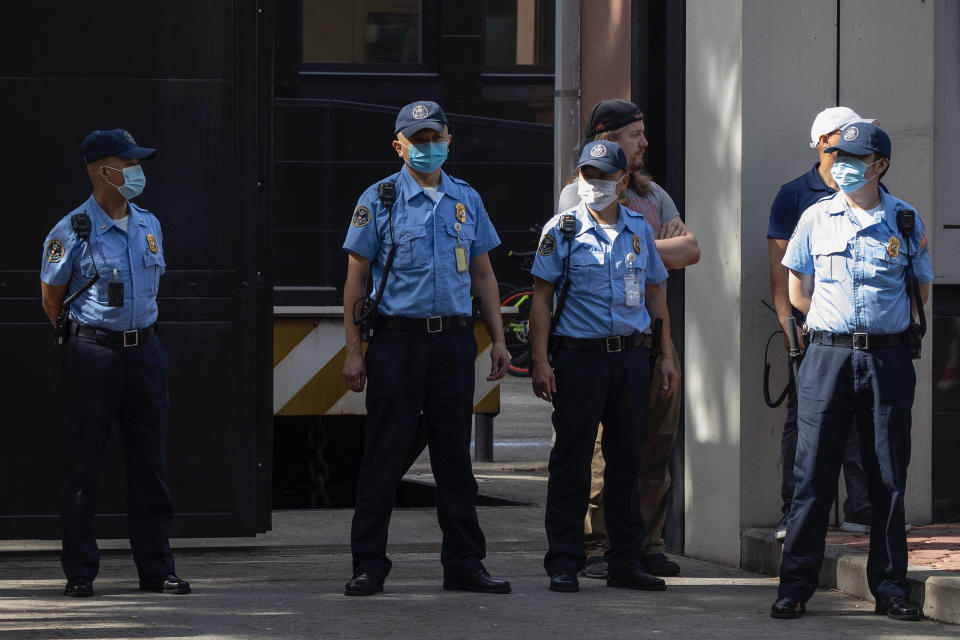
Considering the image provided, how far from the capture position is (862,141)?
661 cm

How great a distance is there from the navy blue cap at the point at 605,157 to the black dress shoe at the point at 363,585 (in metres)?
1.92

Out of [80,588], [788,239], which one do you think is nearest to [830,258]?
[788,239]

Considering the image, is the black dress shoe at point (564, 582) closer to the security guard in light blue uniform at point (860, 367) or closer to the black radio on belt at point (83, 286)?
the security guard in light blue uniform at point (860, 367)

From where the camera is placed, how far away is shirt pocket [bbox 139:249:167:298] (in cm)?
710

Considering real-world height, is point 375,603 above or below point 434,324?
below

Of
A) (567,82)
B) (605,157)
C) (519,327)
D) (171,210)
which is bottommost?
(519,327)

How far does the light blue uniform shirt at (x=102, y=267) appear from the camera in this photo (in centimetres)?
700

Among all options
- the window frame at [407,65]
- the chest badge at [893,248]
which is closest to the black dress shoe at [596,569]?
the chest badge at [893,248]

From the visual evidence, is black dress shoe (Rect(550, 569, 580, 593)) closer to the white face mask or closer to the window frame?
the white face mask

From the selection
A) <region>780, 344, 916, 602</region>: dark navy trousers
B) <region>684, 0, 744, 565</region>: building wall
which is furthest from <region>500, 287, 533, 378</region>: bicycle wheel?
<region>780, 344, 916, 602</region>: dark navy trousers

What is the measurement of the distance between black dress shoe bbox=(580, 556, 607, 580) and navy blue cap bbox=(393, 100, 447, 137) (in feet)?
6.59

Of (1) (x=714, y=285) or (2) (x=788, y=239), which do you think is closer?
(2) (x=788, y=239)

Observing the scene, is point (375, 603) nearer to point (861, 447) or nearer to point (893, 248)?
point (861, 447)

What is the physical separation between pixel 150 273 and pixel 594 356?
1.87m
